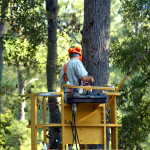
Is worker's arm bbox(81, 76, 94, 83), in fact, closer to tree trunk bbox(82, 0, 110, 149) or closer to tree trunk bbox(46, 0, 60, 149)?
tree trunk bbox(82, 0, 110, 149)

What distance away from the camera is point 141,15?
17.5 meters

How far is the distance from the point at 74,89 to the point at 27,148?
22.8 metres

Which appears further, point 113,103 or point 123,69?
point 123,69

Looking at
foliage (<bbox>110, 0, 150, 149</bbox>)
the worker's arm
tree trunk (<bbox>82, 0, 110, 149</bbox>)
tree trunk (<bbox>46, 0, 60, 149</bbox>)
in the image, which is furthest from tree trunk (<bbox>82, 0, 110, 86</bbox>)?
tree trunk (<bbox>46, 0, 60, 149</bbox>)

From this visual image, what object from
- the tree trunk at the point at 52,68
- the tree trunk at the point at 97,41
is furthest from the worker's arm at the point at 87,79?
the tree trunk at the point at 52,68

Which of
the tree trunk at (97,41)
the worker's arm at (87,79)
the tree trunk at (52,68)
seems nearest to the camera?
the worker's arm at (87,79)

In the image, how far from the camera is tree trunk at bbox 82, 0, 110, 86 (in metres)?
11.0

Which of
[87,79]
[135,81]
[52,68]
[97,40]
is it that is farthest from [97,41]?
[135,81]

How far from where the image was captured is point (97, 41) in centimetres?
1116

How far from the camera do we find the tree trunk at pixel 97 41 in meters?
11.0

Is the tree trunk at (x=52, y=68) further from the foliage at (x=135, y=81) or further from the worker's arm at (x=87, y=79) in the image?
the worker's arm at (x=87, y=79)

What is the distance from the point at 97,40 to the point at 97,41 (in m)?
0.03

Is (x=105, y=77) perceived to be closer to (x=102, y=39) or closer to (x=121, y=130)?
(x=102, y=39)

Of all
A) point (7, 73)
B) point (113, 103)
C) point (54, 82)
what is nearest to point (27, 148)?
point (54, 82)
